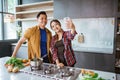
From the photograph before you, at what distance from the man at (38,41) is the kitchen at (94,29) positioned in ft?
4.10

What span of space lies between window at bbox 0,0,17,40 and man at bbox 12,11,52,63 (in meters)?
2.71

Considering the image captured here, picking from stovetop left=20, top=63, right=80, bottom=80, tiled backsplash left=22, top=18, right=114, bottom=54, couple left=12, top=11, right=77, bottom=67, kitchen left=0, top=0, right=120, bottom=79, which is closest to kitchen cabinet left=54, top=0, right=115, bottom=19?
kitchen left=0, top=0, right=120, bottom=79

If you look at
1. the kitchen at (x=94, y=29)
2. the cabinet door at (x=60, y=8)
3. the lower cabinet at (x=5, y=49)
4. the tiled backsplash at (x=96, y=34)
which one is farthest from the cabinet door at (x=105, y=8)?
the lower cabinet at (x=5, y=49)

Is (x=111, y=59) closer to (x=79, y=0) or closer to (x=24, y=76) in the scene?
(x=79, y=0)

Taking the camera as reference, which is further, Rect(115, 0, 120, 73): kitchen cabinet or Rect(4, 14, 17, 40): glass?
Rect(4, 14, 17, 40): glass

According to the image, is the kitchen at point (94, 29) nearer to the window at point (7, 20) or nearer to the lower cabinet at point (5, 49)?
the lower cabinet at point (5, 49)

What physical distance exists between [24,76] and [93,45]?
8.24 feet

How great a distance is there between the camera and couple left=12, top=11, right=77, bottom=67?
1934mm

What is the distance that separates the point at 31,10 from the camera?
452cm

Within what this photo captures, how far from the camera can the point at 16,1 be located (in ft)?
15.7

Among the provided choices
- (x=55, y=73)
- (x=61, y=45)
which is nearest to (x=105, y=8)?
(x=61, y=45)

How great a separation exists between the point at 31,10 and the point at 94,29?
2182mm

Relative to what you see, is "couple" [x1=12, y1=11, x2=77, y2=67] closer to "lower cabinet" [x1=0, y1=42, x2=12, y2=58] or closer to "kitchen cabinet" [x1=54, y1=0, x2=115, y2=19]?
"kitchen cabinet" [x1=54, y1=0, x2=115, y2=19]

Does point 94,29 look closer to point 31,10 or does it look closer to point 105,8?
point 105,8
